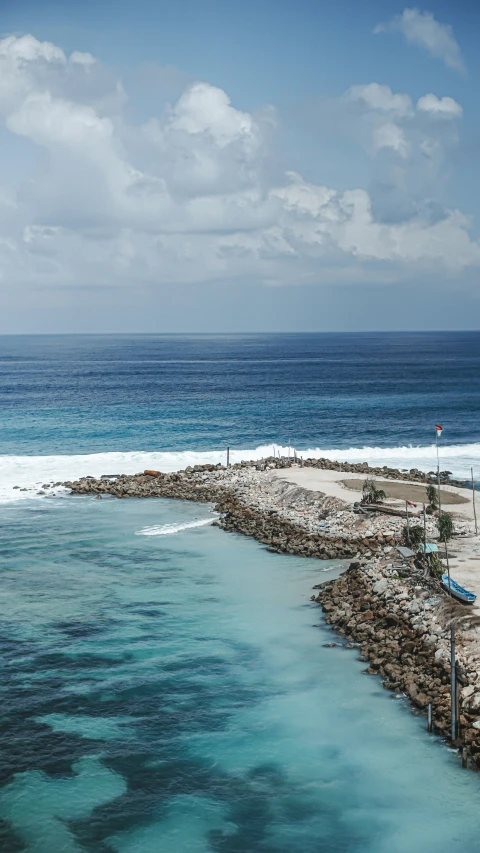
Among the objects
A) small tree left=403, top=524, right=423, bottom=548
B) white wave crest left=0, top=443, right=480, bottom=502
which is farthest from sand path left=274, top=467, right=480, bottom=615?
white wave crest left=0, top=443, right=480, bottom=502

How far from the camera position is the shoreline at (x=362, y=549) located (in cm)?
2183

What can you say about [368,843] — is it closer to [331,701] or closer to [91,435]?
[331,701]

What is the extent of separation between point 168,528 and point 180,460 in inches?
816

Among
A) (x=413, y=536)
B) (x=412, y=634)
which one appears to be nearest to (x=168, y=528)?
(x=413, y=536)

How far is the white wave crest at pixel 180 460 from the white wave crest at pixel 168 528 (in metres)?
13.4

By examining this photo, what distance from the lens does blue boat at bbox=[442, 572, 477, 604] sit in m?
25.0

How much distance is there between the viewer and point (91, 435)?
72438 mm

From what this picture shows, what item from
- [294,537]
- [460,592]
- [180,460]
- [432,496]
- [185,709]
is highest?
[432,496]

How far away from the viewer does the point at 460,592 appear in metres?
25.4

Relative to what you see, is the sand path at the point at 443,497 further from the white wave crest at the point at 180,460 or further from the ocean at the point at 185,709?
the white wave crest at the point at 180,460

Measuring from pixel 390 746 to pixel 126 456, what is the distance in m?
45.3

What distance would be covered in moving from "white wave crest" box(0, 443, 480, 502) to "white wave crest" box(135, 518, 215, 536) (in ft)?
43.9

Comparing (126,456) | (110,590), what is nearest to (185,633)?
(110,590)

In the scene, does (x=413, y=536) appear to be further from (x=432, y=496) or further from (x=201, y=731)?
(x=201, y=731)
